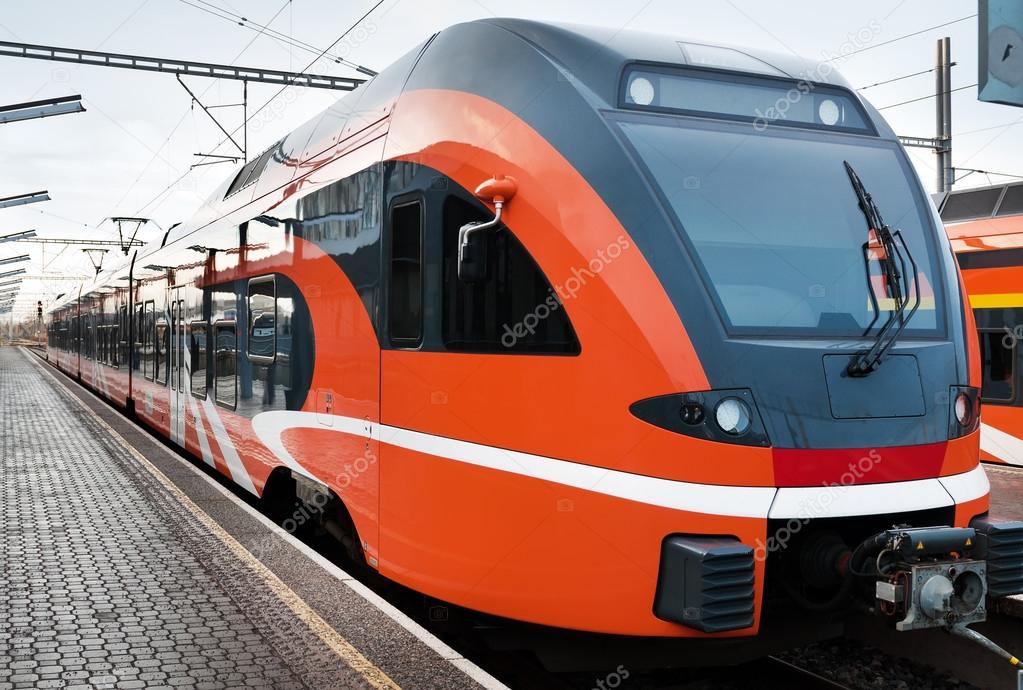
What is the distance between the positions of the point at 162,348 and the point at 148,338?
5.73 feet

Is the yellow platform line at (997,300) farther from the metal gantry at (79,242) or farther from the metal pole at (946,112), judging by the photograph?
the metal gantry at (79,242)

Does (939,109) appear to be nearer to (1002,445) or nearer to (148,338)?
(1002,445)

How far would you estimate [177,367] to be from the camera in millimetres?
11266

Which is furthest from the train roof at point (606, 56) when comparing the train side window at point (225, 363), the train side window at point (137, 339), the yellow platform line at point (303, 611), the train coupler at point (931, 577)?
the train side window at point (137, 339)

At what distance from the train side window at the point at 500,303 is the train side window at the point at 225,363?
4.17 meters

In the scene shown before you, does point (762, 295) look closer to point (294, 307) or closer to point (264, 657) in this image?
point (264, 657)

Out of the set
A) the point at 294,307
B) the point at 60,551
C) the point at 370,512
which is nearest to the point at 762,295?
the point at 370,512

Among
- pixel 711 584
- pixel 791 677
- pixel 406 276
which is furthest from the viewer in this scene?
pixel 791 677

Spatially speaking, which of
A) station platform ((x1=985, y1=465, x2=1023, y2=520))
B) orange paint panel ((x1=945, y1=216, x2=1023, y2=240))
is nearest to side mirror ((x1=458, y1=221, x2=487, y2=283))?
station platform ((x1=985, y1=465, x2=1023, y2=520))

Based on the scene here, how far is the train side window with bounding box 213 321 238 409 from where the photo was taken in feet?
27.4

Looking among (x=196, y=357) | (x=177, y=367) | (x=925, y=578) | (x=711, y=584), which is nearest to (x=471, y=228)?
(x=711, y=584)

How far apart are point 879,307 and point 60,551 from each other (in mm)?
5612

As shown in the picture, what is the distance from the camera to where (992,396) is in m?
11.2

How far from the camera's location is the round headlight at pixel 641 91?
14.5ft
